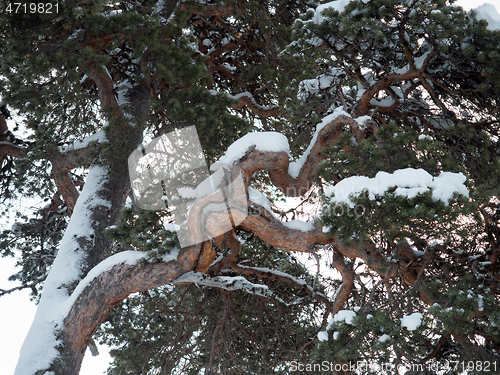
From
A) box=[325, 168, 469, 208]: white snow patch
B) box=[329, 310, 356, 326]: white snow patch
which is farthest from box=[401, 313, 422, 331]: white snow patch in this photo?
box=[325, 168, 469, 208]: white snow patch

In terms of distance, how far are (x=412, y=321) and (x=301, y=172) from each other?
2194mm

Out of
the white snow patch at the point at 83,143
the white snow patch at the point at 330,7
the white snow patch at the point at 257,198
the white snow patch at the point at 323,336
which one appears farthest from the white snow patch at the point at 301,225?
the white snow patch at the point at 83,143

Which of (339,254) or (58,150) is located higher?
(58,150)

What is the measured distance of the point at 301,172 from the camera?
5215 millimetres

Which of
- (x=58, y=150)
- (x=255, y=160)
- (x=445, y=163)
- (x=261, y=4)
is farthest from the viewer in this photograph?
(x=261, y=4)

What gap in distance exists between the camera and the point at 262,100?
315 inches

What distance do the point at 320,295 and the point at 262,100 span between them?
361 cm

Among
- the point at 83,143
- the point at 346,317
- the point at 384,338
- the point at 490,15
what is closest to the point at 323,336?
Answer: the point at 346,317

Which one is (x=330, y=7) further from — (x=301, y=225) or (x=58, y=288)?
(x=58, y=288)

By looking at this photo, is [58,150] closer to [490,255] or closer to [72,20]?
[72,20]

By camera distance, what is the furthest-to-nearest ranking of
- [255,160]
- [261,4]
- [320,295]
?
[261,4] → [320,295] → [255,160]

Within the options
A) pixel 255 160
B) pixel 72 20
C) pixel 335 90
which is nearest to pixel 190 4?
pixel 72 20

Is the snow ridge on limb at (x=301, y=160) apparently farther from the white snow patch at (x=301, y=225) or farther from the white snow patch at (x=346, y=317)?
the white snow patch at (x=346, y=317)

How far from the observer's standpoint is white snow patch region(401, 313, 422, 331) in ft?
11.6
